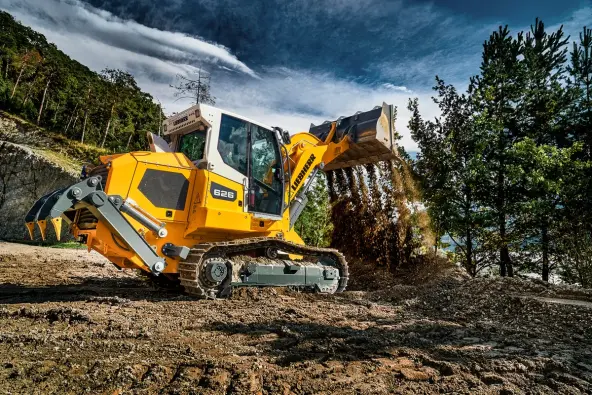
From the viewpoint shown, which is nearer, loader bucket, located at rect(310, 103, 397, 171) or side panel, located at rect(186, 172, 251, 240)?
side panel, located at rect(186, 172, 251, 240)

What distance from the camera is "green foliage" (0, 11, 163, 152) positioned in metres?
37.6

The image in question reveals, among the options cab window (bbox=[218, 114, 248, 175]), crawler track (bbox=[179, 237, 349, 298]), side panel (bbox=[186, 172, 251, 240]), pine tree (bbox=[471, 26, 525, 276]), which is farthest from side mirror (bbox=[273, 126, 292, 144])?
pine tree (bbox=[471, 26, 525, 276])

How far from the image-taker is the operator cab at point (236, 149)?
645 centimetres

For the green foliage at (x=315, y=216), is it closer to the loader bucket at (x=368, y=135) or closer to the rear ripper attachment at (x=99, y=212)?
the loader bucket at (x=368, y=135)

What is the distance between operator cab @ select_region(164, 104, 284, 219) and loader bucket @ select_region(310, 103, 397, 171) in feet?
6.28

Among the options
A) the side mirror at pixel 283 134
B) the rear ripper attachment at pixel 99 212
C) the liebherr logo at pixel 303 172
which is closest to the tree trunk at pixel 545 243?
the liebherr logo at pixel 303 172

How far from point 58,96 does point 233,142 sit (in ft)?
138

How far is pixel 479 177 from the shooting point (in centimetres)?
1191

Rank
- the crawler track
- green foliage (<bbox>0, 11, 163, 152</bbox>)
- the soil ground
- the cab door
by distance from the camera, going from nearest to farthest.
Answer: the soil ground
the crawler track
the cab door
green foliage (<bbox>0, 11, 163, 152</bbox>)

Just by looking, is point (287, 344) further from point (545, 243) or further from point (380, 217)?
point (545, 243)

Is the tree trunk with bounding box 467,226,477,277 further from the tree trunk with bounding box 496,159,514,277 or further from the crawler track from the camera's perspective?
the crawler track

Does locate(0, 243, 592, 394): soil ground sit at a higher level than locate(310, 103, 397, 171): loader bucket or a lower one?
lower

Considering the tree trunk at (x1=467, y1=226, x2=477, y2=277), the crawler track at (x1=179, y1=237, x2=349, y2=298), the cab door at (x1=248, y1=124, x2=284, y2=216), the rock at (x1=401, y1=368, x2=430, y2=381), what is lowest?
the rock at (x1=401, y1=368, x2=430, y2=381)

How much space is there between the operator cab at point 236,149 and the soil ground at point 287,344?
1.76m
